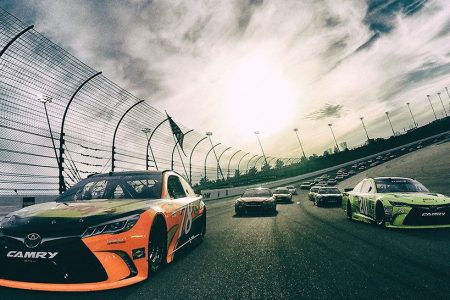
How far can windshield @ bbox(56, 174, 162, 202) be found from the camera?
5.22 meters

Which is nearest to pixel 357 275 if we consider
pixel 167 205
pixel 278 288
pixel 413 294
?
pixel 413 294

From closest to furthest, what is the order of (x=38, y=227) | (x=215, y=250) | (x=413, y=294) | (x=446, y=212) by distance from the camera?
(x=413, y=294)
(x=38, y=227)
(x=215, y=250)
(x=446, y=212)

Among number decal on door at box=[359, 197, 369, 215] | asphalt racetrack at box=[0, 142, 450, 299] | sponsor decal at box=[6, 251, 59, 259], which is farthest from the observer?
number decal on door at box=[359, 197, 369, 215]

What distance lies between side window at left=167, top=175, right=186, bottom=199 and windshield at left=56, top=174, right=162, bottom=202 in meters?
0.26

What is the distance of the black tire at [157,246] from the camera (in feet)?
13.9

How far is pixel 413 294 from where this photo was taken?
3.30m

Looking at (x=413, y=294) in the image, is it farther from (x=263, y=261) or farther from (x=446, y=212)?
(x=446, y=212)

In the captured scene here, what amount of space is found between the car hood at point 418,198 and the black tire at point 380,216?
313mm

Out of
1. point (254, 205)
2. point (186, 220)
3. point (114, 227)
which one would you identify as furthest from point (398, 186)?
point (114, 227)

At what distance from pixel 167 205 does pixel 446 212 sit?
6648 millimetres

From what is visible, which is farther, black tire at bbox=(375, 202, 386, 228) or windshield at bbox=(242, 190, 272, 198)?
windshield at bbox=(242, 190, 272, 198)

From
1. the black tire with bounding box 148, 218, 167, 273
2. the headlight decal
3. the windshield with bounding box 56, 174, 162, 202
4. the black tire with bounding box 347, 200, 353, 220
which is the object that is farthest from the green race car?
the headlight decal

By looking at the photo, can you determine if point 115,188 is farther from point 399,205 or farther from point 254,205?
point 254,205

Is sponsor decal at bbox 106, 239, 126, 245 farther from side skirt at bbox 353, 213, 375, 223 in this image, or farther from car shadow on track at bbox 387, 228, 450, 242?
side skirt at bbox 353, 213, 375, 223
